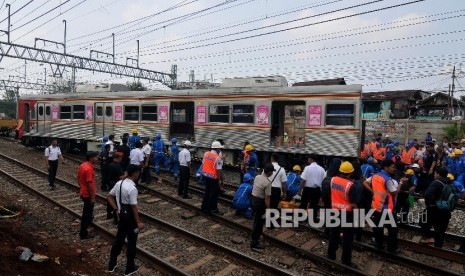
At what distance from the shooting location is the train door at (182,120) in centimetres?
1703

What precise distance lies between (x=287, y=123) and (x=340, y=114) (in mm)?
3295

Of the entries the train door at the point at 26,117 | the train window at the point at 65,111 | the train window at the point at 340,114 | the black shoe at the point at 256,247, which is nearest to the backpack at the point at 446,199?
the black shoe at the point at 256,247

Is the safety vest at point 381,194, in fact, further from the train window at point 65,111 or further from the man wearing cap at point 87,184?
the train window at point 65,111

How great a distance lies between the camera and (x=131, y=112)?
17844 mm

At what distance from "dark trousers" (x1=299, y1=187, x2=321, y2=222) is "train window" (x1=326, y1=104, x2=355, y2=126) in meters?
4.66

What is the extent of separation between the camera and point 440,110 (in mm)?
34062

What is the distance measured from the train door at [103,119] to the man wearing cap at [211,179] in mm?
10453

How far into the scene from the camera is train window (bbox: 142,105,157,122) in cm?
1712

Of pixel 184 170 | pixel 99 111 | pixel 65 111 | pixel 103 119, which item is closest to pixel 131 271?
pixel 184 170

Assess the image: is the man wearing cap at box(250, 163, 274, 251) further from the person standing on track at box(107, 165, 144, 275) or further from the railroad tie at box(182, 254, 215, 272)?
the person standing on track at box(107, 165, 144, 275)

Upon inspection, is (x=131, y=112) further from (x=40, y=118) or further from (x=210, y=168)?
(x=210, y=168)

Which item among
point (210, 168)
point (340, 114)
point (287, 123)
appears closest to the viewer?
point (210, 168)

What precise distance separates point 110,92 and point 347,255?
15.1m

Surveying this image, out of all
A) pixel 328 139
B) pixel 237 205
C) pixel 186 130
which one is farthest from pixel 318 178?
pixel 186 130
